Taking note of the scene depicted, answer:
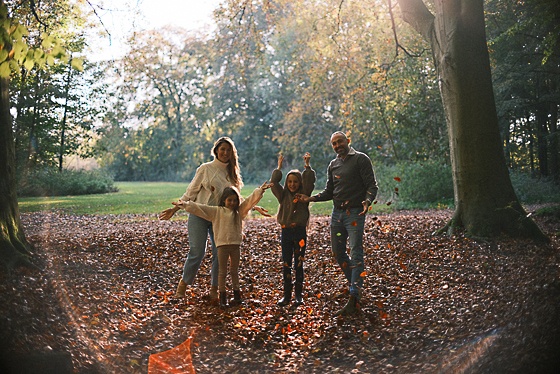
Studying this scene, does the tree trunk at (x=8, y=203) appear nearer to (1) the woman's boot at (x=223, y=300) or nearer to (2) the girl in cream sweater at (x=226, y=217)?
(2) the girl in cream sweater at (x=226, y=217)

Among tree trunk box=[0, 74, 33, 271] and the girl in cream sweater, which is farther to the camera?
tree trunk box=[0, 74, 33, 271]

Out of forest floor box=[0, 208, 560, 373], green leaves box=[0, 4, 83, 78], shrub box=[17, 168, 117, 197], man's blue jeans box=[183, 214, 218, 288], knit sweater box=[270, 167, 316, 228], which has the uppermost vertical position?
green leaves box=[0, 4, 83, 78]

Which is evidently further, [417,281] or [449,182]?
[449,182]

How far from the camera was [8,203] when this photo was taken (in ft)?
24.7

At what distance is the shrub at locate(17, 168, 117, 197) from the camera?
25641 mm

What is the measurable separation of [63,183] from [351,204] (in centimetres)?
2428

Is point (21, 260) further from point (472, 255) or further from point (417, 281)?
point (472, 255)

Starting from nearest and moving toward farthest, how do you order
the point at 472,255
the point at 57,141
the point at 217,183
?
the point at 217,183 < the point at 472,255 < the point at 57,141

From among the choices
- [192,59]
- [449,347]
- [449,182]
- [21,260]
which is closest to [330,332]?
[449,347]

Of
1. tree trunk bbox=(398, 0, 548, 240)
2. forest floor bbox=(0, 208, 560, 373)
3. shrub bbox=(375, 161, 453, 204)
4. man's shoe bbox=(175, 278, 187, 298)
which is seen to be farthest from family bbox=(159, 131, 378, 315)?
shrub bbox=(375, 161, 453, 204)

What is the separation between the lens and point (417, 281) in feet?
27.2

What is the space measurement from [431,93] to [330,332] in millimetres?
18303

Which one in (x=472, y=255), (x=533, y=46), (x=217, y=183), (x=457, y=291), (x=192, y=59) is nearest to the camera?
(x=217, y=183)

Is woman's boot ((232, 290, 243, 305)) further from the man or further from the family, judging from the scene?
the man
